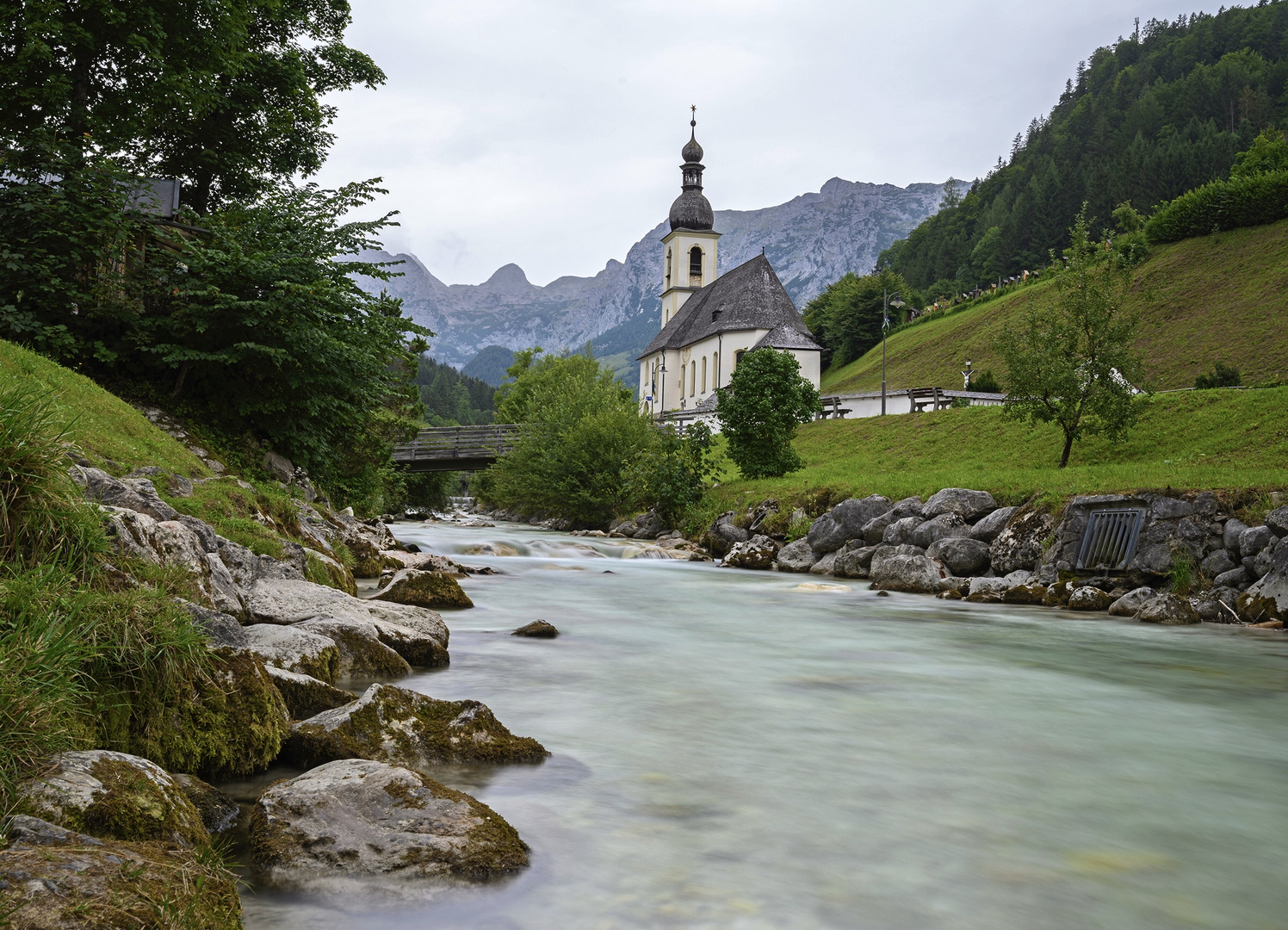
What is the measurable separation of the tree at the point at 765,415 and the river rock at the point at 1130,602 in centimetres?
1743

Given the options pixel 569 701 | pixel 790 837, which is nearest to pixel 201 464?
pixel 569 701

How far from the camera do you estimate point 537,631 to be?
455 inches

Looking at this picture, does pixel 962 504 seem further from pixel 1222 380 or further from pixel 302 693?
pixel 1222 380

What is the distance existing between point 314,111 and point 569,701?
22536 mm

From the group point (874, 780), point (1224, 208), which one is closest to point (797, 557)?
point (874, 780)

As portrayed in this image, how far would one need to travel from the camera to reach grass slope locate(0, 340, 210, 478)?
9.66 metres

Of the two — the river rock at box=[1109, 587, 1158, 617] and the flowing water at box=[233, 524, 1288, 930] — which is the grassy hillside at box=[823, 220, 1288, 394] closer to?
the river rock at box=[1109, 587, 1158, 617]

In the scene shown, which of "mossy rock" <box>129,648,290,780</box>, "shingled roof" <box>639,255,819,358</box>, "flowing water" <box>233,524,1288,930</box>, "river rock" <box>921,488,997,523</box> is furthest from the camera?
"shingled roof" <box>639,255,819,358</box>

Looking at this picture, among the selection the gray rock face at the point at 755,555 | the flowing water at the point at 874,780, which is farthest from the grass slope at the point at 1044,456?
the flowing water at the point at 874,780

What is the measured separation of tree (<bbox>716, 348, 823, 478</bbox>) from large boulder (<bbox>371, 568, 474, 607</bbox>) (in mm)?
19640

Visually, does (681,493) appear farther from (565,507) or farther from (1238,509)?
(1238,509)

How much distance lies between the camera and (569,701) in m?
8.19

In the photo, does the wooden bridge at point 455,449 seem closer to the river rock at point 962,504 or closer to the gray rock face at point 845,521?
the gray rock face at point 845,521

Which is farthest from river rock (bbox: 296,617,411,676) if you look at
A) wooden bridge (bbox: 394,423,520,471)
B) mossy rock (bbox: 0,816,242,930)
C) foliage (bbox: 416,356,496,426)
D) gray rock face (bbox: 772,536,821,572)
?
foliage (bbox: 416,356,496,426)
